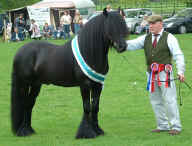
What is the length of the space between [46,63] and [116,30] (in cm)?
129

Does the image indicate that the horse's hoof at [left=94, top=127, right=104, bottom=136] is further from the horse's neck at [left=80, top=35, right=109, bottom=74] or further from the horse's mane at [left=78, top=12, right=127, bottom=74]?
the horse's mane at [left=78, top=12, right=127, bottom=74]

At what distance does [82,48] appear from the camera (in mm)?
6648

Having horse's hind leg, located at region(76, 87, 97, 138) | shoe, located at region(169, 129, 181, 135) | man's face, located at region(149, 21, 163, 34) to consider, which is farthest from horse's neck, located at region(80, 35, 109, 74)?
shoe, located at region(169, 129, 181, 135)

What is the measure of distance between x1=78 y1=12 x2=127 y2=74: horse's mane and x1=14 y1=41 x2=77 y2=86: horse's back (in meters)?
0.27

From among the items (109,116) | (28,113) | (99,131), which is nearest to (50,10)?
(109,116)

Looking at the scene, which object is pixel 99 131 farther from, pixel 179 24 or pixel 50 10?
pixel 50 10

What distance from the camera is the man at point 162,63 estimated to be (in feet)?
21.8

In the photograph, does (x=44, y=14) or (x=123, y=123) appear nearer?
(x=123, y=123)

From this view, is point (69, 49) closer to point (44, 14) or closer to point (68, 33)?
point (68, 33)

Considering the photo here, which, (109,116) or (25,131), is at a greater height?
(25,131)

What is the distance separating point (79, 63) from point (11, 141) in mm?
1619

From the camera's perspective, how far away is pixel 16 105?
720 cm

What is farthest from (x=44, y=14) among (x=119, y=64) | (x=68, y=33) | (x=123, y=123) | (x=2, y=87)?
(x=123, y=123)

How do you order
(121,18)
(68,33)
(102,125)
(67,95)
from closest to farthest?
1. (121,18)
2. (102,125)
3. (67,95)
4. (68,33)
